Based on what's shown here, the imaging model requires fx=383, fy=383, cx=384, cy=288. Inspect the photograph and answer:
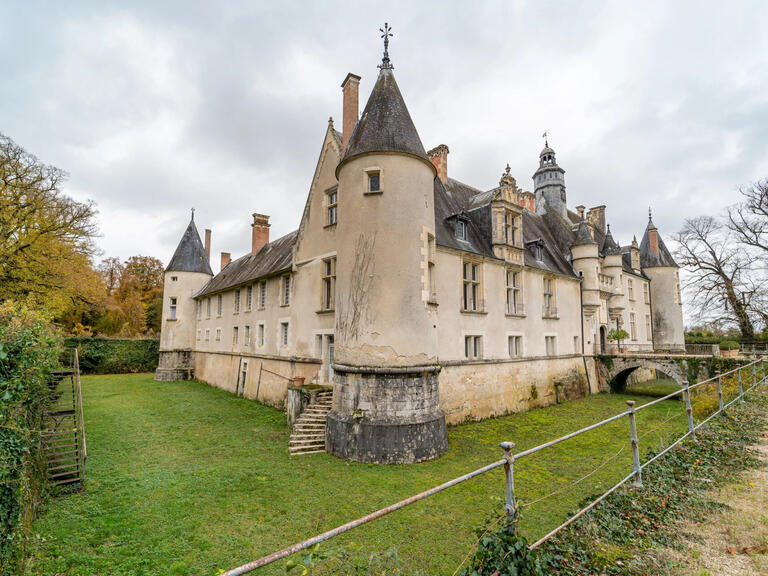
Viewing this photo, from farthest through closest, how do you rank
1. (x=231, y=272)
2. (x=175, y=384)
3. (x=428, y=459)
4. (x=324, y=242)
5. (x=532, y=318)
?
(x=231, y=272) < (x=175, y=384) < (x=532, y=318) < (x=324, y=242) < (x=428, y=459)

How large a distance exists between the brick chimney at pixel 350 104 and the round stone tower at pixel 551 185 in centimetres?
1847

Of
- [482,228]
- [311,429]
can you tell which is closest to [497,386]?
[482,228]

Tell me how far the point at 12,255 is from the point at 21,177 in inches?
190

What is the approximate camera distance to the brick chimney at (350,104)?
16.3m

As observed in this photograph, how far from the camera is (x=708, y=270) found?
31594mm

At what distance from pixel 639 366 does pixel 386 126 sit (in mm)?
20268

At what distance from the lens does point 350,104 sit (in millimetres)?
16406

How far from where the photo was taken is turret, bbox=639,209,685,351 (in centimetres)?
3130

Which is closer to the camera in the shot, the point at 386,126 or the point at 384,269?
the point at 384,269

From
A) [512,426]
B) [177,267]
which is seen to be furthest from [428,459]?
[177,267]

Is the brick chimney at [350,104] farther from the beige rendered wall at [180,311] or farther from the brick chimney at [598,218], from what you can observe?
the brick chimney at [598,218]

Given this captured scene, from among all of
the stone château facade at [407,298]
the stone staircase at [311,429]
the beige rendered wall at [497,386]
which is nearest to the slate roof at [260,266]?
the stone château facade at [407,298]

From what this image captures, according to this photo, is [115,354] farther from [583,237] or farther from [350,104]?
[583,237]

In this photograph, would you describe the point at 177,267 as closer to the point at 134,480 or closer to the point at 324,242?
the point at 324,242
